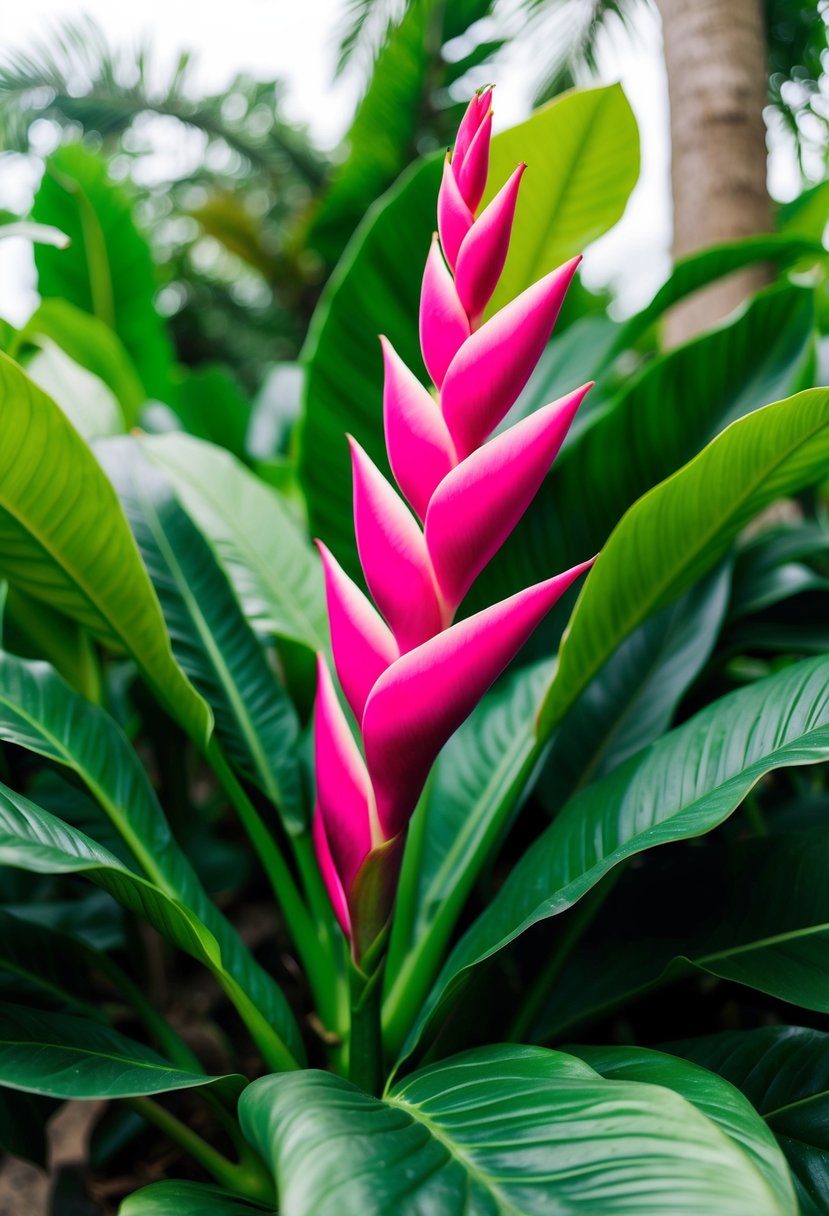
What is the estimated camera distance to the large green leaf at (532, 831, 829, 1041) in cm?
53

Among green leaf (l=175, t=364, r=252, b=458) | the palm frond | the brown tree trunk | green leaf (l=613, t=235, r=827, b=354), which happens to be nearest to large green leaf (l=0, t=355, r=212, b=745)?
green leaf (l=613, t=235, r=827, b=354)

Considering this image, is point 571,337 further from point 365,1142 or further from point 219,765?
point 365,1142

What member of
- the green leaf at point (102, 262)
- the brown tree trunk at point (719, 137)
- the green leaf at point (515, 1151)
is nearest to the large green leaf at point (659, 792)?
the green leaf at point (515, 1151)

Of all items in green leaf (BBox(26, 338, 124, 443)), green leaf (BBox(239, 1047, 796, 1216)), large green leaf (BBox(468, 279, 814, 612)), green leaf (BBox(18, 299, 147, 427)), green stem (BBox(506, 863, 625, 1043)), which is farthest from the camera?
green leaf (BBox(18, 299, 147, 427))

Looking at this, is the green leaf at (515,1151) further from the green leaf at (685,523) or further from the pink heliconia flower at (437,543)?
the green leaf at (685,523)

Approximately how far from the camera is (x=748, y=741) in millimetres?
519

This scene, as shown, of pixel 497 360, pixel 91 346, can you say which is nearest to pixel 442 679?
pixel 497 360

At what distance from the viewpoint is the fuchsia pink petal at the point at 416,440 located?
0.46 meters

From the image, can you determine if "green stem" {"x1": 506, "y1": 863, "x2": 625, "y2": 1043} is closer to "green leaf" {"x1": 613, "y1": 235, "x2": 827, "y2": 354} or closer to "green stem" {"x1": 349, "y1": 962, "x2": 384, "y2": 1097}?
"green stem" {"x1": 349, "y1": 962, "x2": 384, "y2": 1097}

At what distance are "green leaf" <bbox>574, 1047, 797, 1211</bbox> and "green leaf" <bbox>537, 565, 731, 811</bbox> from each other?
0.28 metres

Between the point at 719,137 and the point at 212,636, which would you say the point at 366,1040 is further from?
the point at 719,137

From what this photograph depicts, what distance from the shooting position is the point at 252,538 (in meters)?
0.78

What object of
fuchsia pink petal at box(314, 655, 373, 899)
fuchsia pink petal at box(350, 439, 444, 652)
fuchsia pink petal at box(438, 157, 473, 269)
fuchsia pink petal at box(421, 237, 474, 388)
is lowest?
fuchsia pink petal at box(314, 655, 373, 899)

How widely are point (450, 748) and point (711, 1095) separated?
40cm
